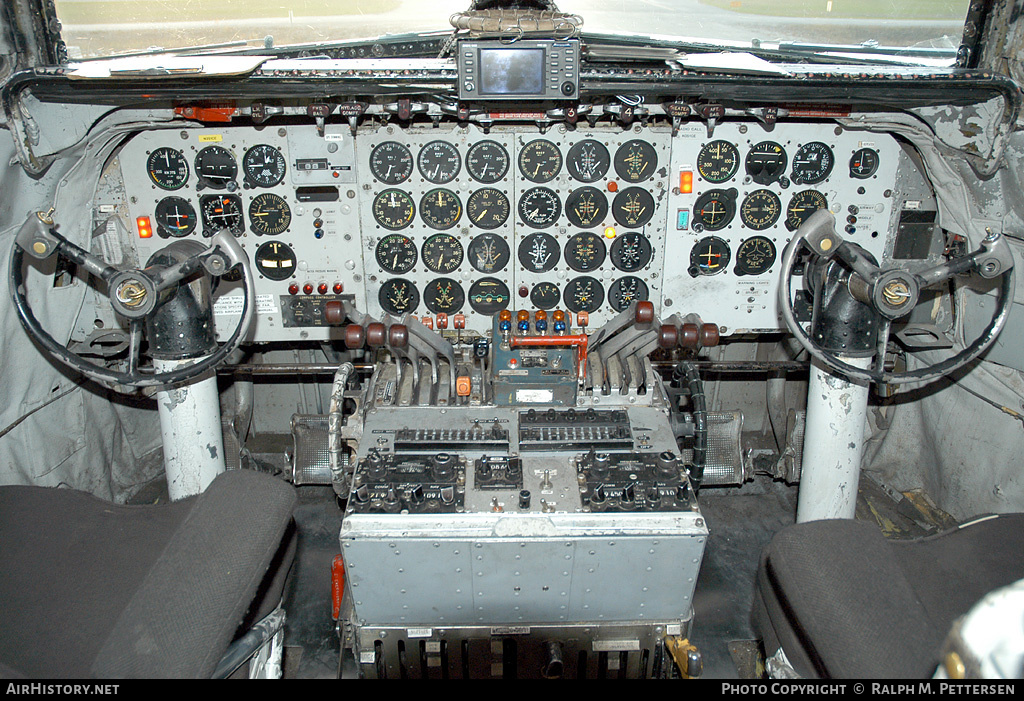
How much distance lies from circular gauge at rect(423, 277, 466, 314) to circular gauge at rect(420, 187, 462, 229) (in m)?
0.31

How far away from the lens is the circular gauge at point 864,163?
3.42 metres

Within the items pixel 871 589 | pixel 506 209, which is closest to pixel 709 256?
pixel 506 209

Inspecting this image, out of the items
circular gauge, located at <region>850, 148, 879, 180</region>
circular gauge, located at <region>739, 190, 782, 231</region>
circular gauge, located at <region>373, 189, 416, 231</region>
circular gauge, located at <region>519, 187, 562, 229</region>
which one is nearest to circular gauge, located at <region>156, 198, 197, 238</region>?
circular gauge, located at <region>373, 189, 416, 231</region>

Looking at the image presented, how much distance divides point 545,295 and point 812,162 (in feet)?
5.02

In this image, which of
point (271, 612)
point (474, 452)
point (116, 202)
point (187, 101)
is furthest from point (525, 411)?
point (116, 202)

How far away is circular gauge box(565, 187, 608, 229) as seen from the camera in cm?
358

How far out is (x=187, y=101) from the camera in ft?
9.76

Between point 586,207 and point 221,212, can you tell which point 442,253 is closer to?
point 586,207

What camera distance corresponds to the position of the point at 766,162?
3.46 metres

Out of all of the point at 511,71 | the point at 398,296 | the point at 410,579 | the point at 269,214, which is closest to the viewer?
the point at 410,579

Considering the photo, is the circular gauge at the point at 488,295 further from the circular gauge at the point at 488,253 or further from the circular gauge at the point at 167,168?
the circular gauge at the point at 167,168

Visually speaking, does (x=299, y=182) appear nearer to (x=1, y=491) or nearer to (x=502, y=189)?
(x=502, y=189)

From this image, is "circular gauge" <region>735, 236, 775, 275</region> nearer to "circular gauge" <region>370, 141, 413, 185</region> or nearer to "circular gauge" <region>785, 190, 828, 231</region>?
"circular gauge" <region>785, 190, 828, 231</region>

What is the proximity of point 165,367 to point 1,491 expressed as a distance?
0.68 meters
